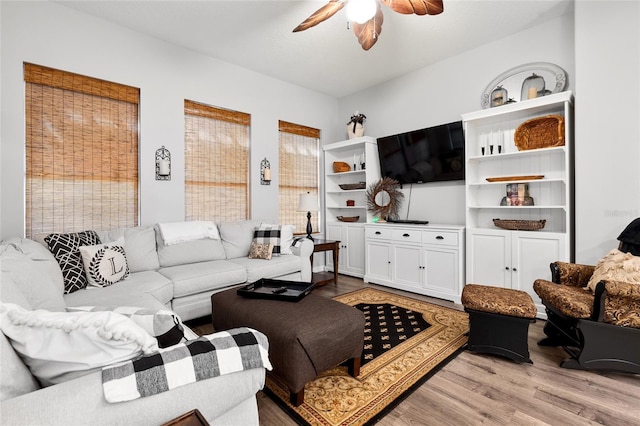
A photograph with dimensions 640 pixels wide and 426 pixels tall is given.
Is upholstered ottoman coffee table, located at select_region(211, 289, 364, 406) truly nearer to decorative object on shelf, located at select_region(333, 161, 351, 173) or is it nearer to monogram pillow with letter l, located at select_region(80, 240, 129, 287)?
monogram pillow with letter l, located at select_region(80, 240, 129, 287)

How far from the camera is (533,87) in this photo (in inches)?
129

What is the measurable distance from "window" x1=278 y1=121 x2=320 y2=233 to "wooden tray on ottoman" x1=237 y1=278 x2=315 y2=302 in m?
2.29

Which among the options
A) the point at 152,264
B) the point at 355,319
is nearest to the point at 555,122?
the point at 355,319

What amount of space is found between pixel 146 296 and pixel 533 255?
3497 mm

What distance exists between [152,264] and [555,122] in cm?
428

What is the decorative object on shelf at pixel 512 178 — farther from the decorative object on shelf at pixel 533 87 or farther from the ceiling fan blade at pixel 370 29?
the ceiling fan blade at pixel 370 29

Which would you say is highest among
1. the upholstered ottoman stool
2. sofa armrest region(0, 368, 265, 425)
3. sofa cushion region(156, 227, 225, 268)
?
sofa cushion region(156, 227, 225, 268)

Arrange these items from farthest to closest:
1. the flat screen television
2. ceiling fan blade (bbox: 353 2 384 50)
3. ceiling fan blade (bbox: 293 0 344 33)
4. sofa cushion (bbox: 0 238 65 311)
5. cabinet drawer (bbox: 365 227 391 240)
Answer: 1. cabinet drawer (bbox: 365 227 391 240)
2. the flat screen television
3. ceiling fan blade (bbox: 353 2 384 50)
4. ceiling fan blade (bbox: 293 0 344 33)
5. sofa cushion (bbox: 0 238 65 311)

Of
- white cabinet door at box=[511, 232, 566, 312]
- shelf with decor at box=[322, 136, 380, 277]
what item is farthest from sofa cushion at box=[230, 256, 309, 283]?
white cabinet door at box=[511, 232, 566, 312]

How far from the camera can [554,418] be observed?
1.61 meters

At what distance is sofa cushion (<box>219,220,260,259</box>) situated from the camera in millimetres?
3643

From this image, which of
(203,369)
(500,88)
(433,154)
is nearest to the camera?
(203,369)

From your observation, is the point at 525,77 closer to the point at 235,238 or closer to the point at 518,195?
the point at 518,195

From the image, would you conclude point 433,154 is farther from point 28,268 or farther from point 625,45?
point 28,268
